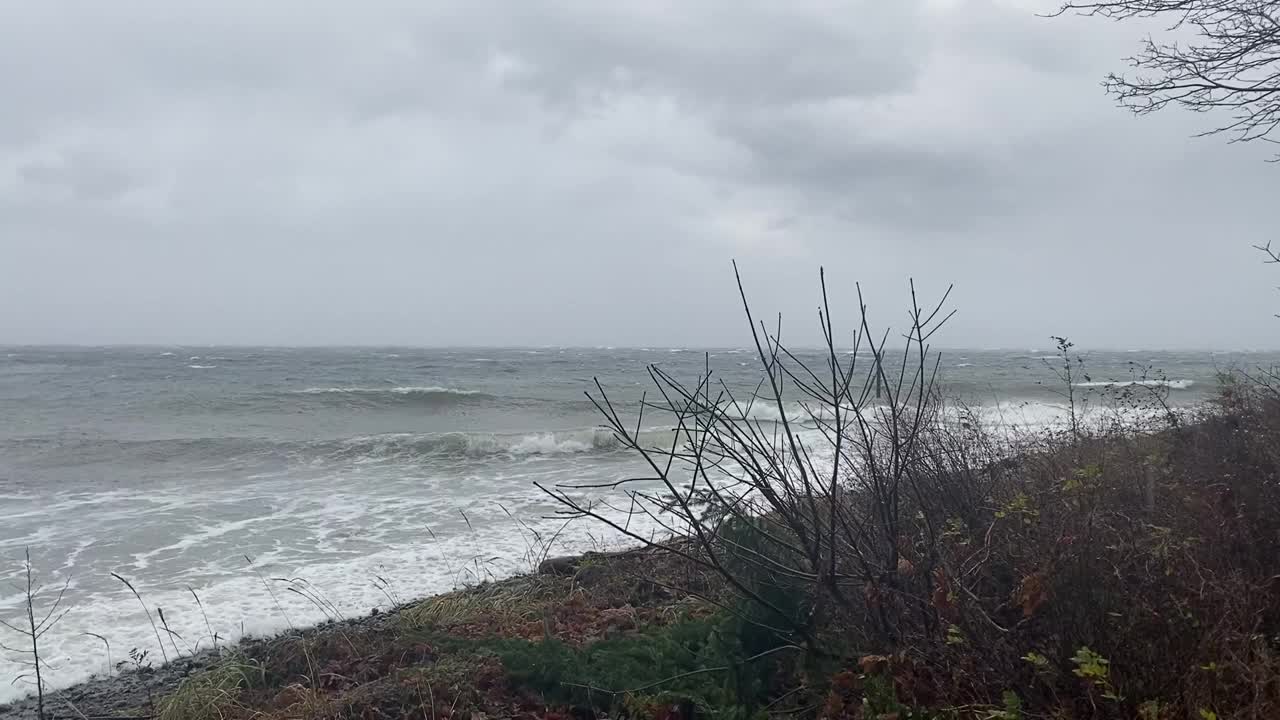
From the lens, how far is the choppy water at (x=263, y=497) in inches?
277

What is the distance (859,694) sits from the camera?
305cm

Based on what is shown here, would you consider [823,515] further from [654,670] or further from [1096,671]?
[1096,671]

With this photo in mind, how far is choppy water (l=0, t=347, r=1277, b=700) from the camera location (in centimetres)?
703

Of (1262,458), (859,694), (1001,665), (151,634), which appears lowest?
(151,634)

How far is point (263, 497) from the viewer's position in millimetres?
11695

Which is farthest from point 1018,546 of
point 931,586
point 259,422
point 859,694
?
point 259,422

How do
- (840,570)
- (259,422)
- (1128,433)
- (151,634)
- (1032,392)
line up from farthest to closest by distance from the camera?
(1032,392), (259,422), (1128,433), (151,634), (840,570)

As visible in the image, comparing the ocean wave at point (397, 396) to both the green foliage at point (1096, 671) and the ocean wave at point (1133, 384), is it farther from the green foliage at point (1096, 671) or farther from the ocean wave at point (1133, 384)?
the green foliage at point (1096, 671)

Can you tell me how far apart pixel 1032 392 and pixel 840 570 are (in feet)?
93.3

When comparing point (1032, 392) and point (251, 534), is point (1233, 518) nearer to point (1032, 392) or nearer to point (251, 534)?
point (251, 534)

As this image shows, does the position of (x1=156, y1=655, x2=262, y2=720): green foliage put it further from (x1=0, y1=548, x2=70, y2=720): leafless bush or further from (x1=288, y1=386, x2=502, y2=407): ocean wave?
(x1=288, y1=386, x2=502, y2=407): ocean wave

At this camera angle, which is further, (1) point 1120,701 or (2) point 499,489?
(2) point 499,489

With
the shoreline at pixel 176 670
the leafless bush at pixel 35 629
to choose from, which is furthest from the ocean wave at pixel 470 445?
the shoreline at pixel 176 670

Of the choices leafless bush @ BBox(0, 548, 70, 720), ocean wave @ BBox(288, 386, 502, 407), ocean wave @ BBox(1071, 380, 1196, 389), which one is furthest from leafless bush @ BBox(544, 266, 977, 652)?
ocean wave @ BBox(288, 386, 502, 407)
